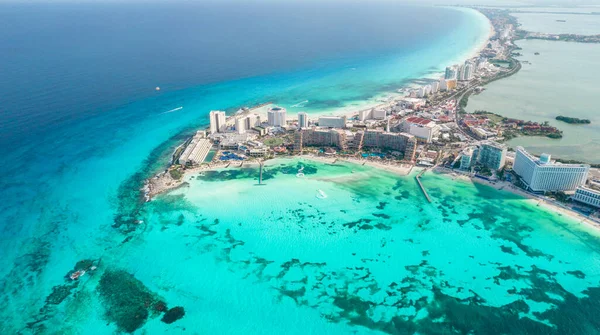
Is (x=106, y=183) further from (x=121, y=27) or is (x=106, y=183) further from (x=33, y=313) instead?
(x=121, y=27)

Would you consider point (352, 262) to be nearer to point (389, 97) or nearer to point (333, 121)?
point (333, 121)

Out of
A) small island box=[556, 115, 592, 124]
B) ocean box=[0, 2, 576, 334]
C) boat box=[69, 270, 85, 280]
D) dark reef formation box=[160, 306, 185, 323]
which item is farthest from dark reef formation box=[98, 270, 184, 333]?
small island box=[556, 115, 592, 124]

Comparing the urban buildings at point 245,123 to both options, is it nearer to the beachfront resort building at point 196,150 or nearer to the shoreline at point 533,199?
the beachfront resort building at point 196,150

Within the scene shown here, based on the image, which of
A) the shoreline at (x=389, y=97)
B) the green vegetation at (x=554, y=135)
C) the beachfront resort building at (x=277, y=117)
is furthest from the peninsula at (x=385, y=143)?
the shoreline at (x=389, y=97)

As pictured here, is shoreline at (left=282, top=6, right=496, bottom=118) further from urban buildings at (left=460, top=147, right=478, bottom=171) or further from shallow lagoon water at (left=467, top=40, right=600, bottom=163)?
urban buildings at (left=460, top=147, right=478, bottom=171)

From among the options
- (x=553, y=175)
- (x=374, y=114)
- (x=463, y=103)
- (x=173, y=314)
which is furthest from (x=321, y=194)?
(x=463, y=103)

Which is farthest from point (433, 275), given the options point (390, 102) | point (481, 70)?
point (481, 70)
